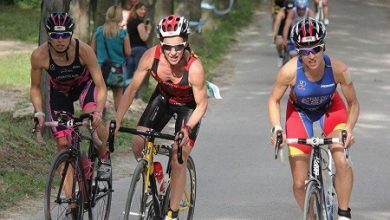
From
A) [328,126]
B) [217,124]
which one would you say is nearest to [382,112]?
[217,124]

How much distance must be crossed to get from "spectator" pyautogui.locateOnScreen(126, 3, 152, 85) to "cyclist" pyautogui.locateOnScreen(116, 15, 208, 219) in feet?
22.9

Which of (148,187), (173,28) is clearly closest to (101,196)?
(148,187)

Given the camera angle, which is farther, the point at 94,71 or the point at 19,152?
the point at 19,152

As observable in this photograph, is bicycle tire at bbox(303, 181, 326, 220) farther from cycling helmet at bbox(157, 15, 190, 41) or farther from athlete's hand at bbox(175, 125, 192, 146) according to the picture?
cycling helmet at bbox(157, 15, 190, 41)

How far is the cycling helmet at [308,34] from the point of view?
768 centimetres

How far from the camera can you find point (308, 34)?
25.3 feet

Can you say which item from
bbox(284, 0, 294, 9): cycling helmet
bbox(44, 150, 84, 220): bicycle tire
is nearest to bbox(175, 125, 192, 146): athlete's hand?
bbox(44, 150, 84, 220): bicycle tire

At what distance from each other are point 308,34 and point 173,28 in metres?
1.09

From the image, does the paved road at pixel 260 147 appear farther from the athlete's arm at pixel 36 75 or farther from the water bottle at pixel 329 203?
the water bottle at pixel 329 203

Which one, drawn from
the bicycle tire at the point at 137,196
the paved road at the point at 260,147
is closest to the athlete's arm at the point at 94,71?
the bicycle tire at the point at 137,196

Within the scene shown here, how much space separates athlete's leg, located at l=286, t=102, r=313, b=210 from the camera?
7.91 meters

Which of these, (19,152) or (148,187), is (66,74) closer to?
(148,187)

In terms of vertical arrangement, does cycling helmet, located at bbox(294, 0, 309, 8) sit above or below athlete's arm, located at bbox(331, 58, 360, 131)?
below

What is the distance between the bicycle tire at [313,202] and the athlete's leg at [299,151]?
347mm
